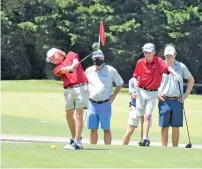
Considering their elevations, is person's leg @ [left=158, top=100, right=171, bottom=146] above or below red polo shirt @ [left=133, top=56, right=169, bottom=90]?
below

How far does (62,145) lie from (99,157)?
78.4 inches

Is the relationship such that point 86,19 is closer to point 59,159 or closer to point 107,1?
point 107,1

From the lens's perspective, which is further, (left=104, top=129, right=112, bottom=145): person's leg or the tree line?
the tree line

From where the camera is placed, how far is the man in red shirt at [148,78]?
13.4 m

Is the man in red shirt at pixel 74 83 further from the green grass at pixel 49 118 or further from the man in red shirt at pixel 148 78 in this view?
the green grass at pixel 49 118

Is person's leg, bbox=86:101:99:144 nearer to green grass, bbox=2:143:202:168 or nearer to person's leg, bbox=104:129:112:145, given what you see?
person's leg, bbox=104:129:112:145

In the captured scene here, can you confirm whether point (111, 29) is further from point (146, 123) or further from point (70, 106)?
point (70, 106)

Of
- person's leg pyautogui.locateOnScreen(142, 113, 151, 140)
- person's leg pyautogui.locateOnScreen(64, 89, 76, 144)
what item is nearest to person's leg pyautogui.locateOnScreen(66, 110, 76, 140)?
person's leg pyautogui.locateOnScreen(64, 89, 76, 144)

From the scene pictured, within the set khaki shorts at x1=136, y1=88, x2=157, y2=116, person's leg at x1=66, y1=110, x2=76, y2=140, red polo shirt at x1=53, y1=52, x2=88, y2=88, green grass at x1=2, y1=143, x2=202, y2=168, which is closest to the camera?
green grass at x1=2, y1=143, x2=202, y2=168

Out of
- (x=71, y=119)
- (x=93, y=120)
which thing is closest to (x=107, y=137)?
(x=93, y=120)

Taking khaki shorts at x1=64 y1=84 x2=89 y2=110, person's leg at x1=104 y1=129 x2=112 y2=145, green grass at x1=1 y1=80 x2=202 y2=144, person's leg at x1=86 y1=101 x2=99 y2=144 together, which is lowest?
green grass at x1=1 y1=80 x2=202 y2=144

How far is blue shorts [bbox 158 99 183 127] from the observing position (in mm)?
13766

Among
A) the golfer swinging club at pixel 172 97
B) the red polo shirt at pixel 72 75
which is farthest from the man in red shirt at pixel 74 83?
the golfer swinging club at pixel 172 97

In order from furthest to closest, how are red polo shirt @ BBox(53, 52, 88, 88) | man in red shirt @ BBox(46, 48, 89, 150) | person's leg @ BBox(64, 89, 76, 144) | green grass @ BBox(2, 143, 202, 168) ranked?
person's leg @ BBox(64, 89, 76, 144) < red polo shirt @ BBox(53, 52, 88, 88) < man in red shirt @ BBox(46, 48, 89, 150) < green grass @ BBox(2, 143, 202, 168)
